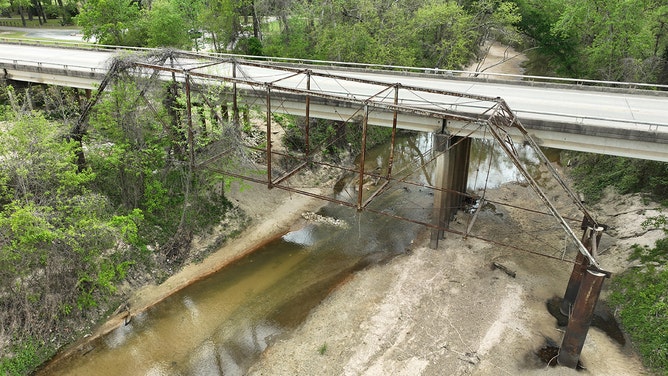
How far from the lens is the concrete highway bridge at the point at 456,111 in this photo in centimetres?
1641

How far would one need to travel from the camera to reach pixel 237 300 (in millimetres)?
19984

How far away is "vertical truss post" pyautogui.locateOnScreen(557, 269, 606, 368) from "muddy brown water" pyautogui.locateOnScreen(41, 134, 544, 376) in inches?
305

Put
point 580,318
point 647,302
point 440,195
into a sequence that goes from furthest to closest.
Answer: point 440,195
point 647,302
point 580,318

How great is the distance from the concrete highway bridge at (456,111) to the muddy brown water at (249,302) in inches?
98.6

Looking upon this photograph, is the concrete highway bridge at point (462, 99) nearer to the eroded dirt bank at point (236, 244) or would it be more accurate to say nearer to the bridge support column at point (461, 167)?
the bridge support column at point (461, 167)

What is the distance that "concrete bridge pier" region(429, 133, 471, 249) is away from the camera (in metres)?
21.5

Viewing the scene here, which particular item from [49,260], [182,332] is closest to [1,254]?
[49,260]

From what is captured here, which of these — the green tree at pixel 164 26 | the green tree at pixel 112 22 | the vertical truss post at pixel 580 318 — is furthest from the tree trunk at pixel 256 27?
the vertical truss post at pixel 580 318

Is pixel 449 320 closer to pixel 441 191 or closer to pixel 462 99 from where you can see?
pixel 441 191

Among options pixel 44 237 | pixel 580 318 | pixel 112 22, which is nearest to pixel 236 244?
pixel 44 237

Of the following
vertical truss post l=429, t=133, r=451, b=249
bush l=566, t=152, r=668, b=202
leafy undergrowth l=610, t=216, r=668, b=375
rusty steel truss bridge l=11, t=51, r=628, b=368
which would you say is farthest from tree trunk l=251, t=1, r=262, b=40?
leafy undergrowth l=610, t=216, r=668, b=375

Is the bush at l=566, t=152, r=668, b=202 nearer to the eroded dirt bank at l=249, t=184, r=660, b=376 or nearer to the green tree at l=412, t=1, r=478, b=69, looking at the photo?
the eroded dirt bank at l=249, t=184, r=660, b=376

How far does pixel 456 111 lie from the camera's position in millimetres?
20797

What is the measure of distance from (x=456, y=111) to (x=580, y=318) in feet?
33.2
